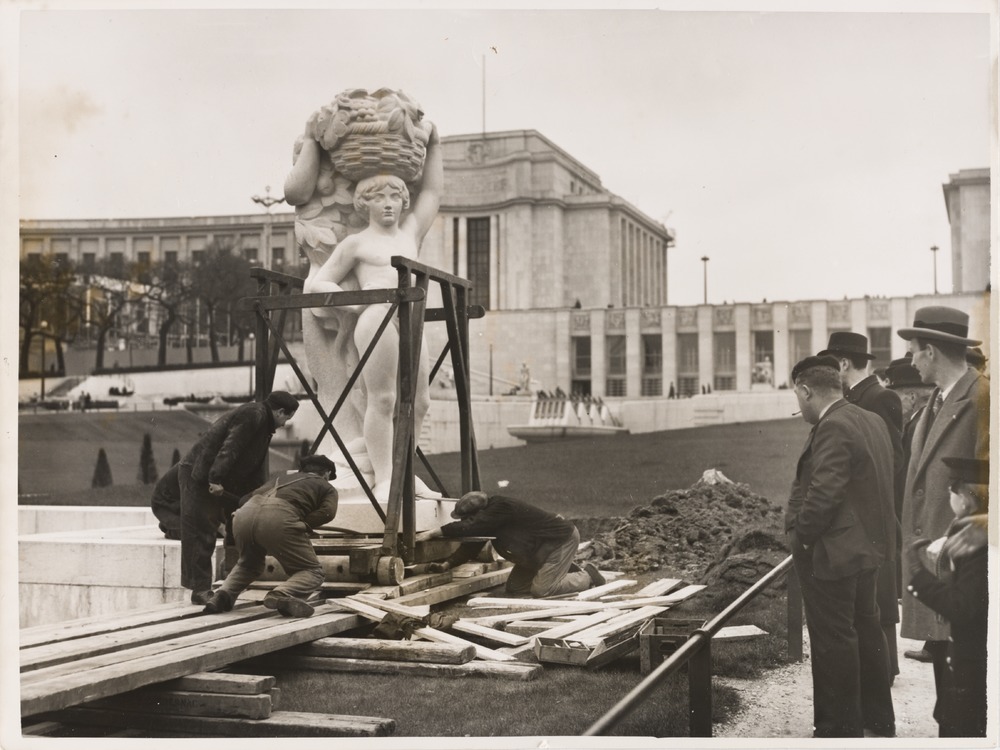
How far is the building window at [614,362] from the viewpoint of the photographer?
6569 cm

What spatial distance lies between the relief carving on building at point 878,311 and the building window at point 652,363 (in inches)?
847

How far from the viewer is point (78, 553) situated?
421 inches

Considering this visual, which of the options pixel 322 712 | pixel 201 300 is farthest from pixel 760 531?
pixel 201 300

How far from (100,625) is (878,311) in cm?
4090

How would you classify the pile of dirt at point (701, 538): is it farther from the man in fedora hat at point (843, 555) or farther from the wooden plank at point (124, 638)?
the wooden plank at point (124, 638)

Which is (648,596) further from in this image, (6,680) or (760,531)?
(6,680)

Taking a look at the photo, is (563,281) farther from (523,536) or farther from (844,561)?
(844,561)

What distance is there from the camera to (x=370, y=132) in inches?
398

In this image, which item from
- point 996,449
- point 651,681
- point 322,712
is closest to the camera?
point 651,681

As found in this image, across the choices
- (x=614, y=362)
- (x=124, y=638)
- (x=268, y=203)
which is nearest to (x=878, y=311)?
(x=614, y=362)

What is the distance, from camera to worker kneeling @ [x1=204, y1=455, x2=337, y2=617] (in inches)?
302

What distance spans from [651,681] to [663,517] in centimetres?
952

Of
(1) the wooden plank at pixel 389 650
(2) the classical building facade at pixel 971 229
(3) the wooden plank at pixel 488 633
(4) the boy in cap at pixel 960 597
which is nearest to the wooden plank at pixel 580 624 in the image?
(3) the wooden plank at pixel 488 633

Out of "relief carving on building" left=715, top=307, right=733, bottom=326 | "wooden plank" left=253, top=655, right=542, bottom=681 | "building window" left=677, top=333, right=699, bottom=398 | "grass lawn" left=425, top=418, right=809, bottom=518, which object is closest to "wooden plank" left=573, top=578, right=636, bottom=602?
"wooden plank" left=253, top=655, right=542, bottom=681
